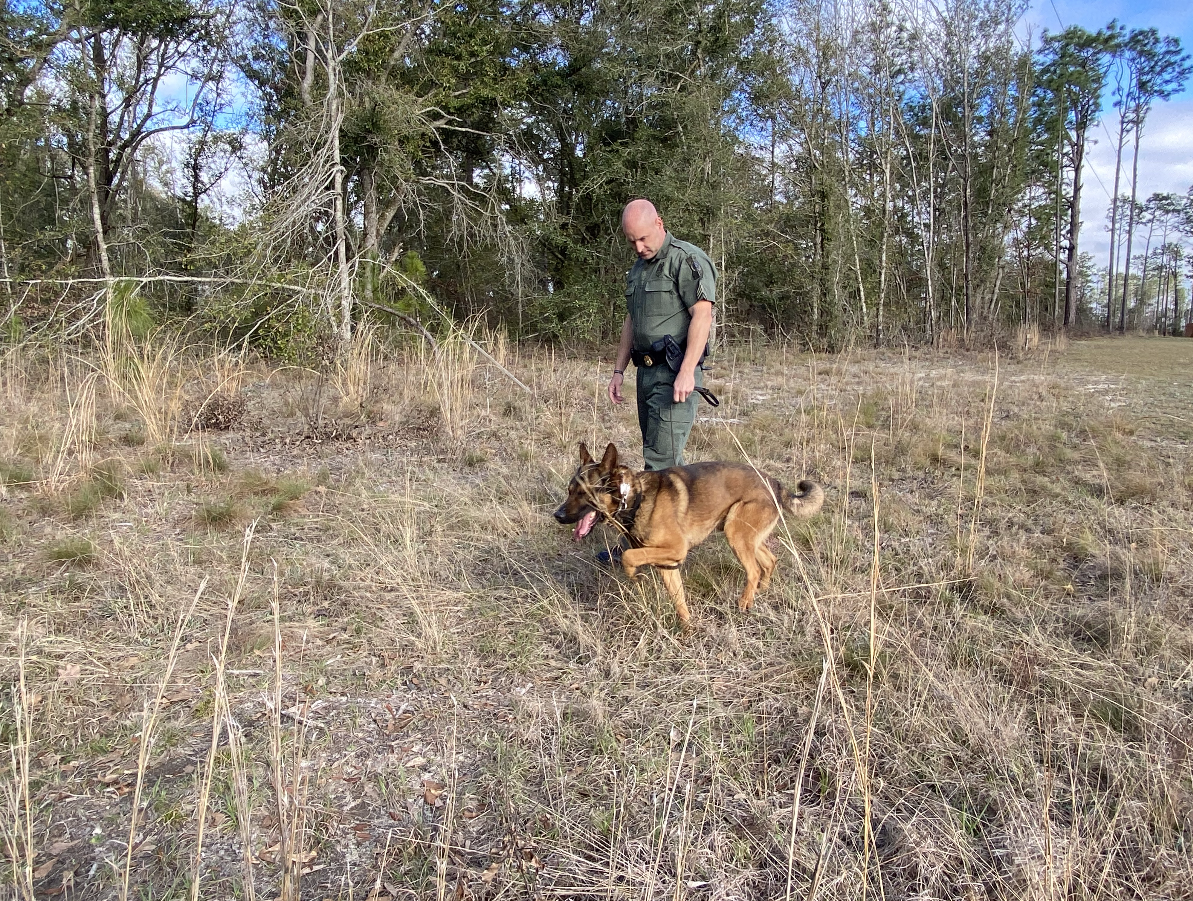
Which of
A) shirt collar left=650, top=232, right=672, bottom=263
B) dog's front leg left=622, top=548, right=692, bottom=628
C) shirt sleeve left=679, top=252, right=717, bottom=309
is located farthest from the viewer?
shirt collar left=650, top=232, right=672, bottom=263

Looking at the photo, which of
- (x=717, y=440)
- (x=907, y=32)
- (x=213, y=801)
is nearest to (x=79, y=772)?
(x=213, y=801)

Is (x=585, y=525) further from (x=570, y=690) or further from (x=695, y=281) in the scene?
(x=695, y=281)

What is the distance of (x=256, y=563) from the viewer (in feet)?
13.2

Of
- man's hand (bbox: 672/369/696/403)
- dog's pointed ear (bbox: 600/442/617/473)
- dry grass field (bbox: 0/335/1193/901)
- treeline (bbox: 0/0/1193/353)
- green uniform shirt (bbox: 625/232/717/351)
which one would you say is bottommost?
dry grass field (bbox: 0/335/1193/901)

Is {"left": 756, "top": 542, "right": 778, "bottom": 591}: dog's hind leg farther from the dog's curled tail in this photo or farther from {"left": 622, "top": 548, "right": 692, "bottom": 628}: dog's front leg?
{"left": 622, "top": 548, "right": 692, "bottom": 628}: dog's front leg

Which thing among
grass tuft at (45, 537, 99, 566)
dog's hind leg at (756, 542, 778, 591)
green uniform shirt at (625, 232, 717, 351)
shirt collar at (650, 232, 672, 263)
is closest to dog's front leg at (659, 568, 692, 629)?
dog's hind leg at (756, 542, 778, 591)

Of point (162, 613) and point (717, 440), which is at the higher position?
point (717, 440)

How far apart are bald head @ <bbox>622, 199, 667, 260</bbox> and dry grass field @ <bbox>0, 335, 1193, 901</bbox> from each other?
1896mm

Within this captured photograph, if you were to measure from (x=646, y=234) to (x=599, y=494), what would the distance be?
5.38 ft

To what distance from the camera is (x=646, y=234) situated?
3766 millimetres

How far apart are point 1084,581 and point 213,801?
4.31 metres

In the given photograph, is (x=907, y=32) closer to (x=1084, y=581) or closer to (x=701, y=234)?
(x=701, y=234)

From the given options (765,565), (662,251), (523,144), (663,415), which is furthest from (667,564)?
(523,144)

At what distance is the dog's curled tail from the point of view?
11.9 feet
